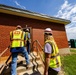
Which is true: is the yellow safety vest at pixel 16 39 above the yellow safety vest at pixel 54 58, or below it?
above

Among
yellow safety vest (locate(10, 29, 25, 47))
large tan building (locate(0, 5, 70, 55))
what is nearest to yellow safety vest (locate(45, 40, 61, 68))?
yellow safety vest (locate(10, 29, 25, 47))

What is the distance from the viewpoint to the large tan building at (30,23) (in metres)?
8.22

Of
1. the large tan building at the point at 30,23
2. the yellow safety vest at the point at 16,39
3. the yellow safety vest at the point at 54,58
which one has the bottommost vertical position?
the yellow safety vest at the point at 54,58

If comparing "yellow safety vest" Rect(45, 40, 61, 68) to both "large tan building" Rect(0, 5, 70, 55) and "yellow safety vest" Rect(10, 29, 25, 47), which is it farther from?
"large tan building" Rect(0, 5, 70, 55)

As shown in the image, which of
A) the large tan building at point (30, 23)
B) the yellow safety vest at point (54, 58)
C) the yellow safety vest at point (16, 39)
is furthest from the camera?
the large tan building at point (30, 23)

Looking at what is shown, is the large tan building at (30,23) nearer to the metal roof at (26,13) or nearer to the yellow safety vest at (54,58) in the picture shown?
the metal roof at (26,13)

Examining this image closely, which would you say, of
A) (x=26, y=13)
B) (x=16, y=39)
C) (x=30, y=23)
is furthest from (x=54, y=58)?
(x=30, y=23)

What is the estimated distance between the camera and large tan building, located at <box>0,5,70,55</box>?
8.22m

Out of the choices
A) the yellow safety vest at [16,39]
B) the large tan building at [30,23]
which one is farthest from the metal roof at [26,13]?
the yellow safety vest at [16,39]

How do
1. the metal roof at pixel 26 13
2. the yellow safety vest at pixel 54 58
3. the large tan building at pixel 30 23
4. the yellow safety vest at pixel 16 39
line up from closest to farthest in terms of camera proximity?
1. the yellow safety vest at pixel 54 58
2. the yellow safety vest at pixel 16 39
3. the metal roof at pixel 26 13
4. the large tan building at pixel 30 23

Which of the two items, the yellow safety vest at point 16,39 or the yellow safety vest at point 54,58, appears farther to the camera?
the yellow safety vest at point 16,39

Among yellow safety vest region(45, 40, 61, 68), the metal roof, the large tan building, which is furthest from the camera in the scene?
the large tan building

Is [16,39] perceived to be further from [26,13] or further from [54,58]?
[26,13]

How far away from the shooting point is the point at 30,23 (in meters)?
9.80
